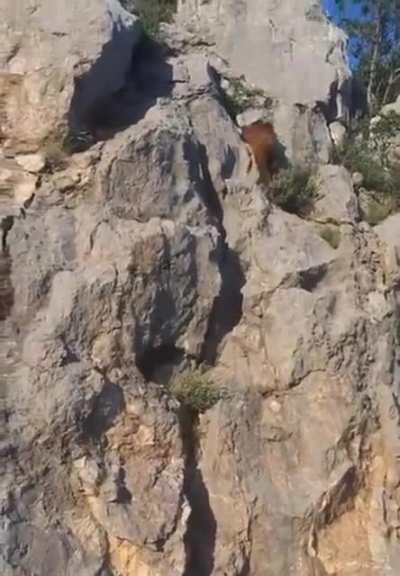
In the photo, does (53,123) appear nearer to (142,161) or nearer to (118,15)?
(142,161)

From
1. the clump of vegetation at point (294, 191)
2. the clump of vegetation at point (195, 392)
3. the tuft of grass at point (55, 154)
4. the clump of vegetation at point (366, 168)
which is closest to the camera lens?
the clump of vegetation at point (195, 392)

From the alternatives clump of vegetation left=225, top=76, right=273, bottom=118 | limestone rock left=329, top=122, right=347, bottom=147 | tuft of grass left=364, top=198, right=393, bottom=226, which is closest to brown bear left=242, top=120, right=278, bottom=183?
clump of vegetation left=225, top=76, right=273, bottom=118

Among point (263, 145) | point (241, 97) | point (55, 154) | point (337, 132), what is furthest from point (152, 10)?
point (55, 154)

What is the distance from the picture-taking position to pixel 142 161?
12383 millimetres

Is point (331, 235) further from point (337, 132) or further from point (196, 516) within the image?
point (196, 516)

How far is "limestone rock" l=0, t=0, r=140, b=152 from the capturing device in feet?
40.7

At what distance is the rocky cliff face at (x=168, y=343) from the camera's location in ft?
33.3

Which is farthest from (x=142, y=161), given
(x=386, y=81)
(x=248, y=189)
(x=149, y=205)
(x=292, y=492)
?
(x=386, y=81)

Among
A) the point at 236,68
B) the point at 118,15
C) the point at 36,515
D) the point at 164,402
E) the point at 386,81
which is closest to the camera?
the point at 36,515

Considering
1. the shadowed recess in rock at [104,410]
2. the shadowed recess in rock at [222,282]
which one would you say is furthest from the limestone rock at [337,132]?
the shadowed recess in rock at [104,410]

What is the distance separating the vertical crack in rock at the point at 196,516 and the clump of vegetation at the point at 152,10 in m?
7.18

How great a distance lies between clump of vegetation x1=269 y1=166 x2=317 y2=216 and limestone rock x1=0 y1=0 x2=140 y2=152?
8.27 feet

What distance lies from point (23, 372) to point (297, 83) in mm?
7971

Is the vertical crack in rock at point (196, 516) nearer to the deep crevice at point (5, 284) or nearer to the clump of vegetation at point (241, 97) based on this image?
the deep crevice at point (5, 284)
